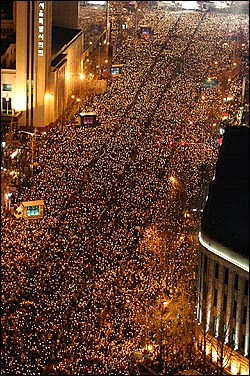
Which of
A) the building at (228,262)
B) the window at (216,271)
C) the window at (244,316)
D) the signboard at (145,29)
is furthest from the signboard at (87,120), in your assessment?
the signboard at (145,29)

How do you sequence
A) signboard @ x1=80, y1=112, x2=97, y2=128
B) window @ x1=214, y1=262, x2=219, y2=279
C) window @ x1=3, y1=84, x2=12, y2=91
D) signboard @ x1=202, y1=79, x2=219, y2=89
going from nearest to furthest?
1. window @ x1=214, y1=262, x2=219, y2=279
2. signboard @ x1=80, y1=112, x2=97, y2=128
3. window @ x1=3, y1=84, x2=12, y2=91
4. signboard @ x1=202, y1=79, x2=219, y2=89

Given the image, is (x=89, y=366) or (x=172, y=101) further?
(x=172, y=101)

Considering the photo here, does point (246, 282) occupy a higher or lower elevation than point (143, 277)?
higher

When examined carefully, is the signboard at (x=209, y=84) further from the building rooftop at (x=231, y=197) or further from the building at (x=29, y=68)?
the building rooftop at (x=231, y=197)

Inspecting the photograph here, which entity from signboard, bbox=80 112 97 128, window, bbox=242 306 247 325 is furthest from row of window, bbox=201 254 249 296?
signboard, bbox=80 112 97 128

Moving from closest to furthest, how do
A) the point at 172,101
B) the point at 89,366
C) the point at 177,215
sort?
the point at 89,366
the point at 177,215
the point at 172,101

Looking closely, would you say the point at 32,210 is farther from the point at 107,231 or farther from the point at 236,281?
the point at 236,281

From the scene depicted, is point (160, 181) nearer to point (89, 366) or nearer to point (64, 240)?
point (64, 240)

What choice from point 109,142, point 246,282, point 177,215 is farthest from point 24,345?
point 109,142

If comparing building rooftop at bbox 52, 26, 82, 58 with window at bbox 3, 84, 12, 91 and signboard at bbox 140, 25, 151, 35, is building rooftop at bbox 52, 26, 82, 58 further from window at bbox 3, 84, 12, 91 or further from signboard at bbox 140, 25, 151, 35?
signboard at bbox 140, 25, 151, 35
